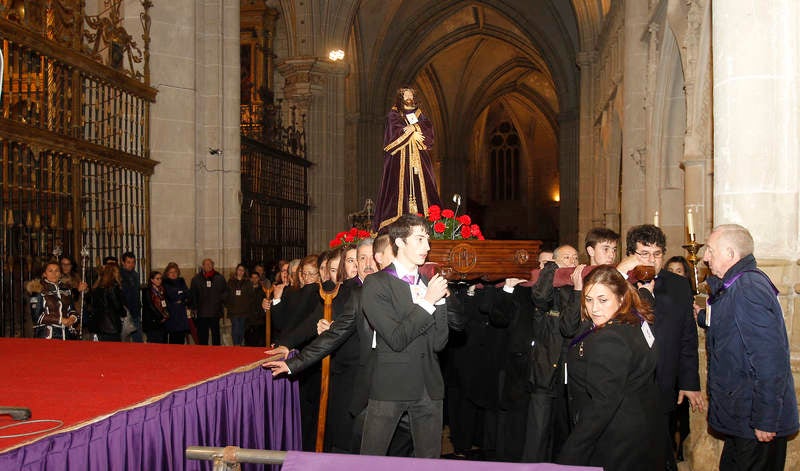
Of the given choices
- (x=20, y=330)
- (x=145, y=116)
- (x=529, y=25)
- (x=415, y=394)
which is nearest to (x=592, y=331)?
(x=415, y=394)

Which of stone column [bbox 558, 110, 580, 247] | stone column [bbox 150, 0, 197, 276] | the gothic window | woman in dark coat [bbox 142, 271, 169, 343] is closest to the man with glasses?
woman in dark coat [bbox 142, 271, 169, 343]

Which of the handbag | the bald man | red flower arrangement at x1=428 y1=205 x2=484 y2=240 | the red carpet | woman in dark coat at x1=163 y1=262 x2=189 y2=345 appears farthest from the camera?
woman in dark coat at x1=163 y1=262 x2=189 y2=345

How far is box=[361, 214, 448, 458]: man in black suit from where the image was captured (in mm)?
3678

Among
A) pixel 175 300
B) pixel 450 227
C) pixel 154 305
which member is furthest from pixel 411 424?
pixel 175 300

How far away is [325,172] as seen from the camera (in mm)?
20500

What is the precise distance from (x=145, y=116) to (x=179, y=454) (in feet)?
25.9

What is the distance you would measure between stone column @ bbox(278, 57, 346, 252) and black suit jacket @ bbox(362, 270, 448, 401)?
53.4ft

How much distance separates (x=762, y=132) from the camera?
17.0ft

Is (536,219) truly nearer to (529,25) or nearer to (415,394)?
(529,25)

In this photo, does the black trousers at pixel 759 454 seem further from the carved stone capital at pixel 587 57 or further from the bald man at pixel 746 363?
the carved stone capital at pixel 587 57

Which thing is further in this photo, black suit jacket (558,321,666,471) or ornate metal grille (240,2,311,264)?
ornate metal grille (240,2,311,264)

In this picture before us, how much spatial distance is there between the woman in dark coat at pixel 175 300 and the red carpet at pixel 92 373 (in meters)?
4.51

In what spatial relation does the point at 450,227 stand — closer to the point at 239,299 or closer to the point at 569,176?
the point at 239,299

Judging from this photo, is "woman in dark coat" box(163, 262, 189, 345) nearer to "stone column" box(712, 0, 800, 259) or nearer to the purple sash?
"stone column" box(712, 0, 800, 259)
